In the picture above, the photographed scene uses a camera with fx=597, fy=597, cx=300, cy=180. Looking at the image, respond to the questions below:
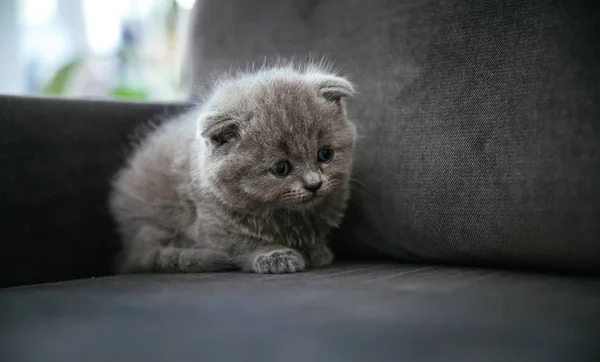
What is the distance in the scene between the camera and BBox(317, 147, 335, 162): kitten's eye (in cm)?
145

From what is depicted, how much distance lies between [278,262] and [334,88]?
45 cm

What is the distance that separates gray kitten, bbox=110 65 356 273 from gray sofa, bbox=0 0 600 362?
107 mm

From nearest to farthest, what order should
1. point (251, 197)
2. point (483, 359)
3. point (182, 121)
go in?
point (483, 359) < point (251, 197) < point (182, 121)

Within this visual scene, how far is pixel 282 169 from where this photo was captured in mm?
1412

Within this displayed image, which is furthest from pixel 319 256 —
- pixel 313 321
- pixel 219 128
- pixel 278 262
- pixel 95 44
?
pixel 95 44

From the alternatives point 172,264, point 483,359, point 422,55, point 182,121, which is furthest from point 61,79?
point 483,359

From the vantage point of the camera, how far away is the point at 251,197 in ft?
4.71

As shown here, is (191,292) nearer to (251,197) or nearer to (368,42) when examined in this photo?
(251,197)

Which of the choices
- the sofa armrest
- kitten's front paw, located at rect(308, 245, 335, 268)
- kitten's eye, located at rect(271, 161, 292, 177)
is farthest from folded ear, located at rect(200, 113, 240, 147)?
the sofa armrest

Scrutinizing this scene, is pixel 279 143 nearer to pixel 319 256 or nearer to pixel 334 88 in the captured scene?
pixel 334 88

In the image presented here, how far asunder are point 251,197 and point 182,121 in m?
0.45

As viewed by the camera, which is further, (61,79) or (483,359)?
(61,79)

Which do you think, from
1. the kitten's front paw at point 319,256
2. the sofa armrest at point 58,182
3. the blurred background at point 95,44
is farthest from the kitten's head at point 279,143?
the blurred background at point 95,44

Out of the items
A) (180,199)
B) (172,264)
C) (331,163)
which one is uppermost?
(331,163)
